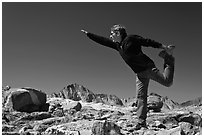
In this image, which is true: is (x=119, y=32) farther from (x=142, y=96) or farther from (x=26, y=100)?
(x=26, y=100)

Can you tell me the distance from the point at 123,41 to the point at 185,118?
12.7 ft

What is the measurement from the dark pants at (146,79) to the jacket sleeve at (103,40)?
0.80 meters

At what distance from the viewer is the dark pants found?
18.6ft

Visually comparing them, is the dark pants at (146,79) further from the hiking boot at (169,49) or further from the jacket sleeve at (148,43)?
the jacket sleeve at (148,43)

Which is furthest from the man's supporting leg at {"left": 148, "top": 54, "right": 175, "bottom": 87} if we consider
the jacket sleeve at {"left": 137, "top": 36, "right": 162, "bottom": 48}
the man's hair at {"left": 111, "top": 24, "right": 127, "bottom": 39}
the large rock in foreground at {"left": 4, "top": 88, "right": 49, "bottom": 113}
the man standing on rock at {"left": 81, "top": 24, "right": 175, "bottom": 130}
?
the large rock in foreground at {"left": 4, "top": 88, "right": 49, "bottom": 113}

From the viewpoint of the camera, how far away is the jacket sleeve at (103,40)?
6.06 metres

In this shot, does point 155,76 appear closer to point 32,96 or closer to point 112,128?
point 112,128

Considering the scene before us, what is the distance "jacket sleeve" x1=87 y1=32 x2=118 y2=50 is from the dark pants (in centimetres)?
80

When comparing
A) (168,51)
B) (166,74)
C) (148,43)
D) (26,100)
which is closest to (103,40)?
(148,43)

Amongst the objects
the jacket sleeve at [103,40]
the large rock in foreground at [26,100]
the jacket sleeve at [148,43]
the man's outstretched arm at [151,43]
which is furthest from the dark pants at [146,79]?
the large rock in foreground at [26,100]

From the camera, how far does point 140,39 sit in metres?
5.69

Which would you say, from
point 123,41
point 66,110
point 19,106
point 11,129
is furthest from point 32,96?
point 123,41

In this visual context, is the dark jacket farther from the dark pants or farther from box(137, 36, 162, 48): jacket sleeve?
the dark pants

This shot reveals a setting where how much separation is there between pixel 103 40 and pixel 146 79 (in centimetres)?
122
